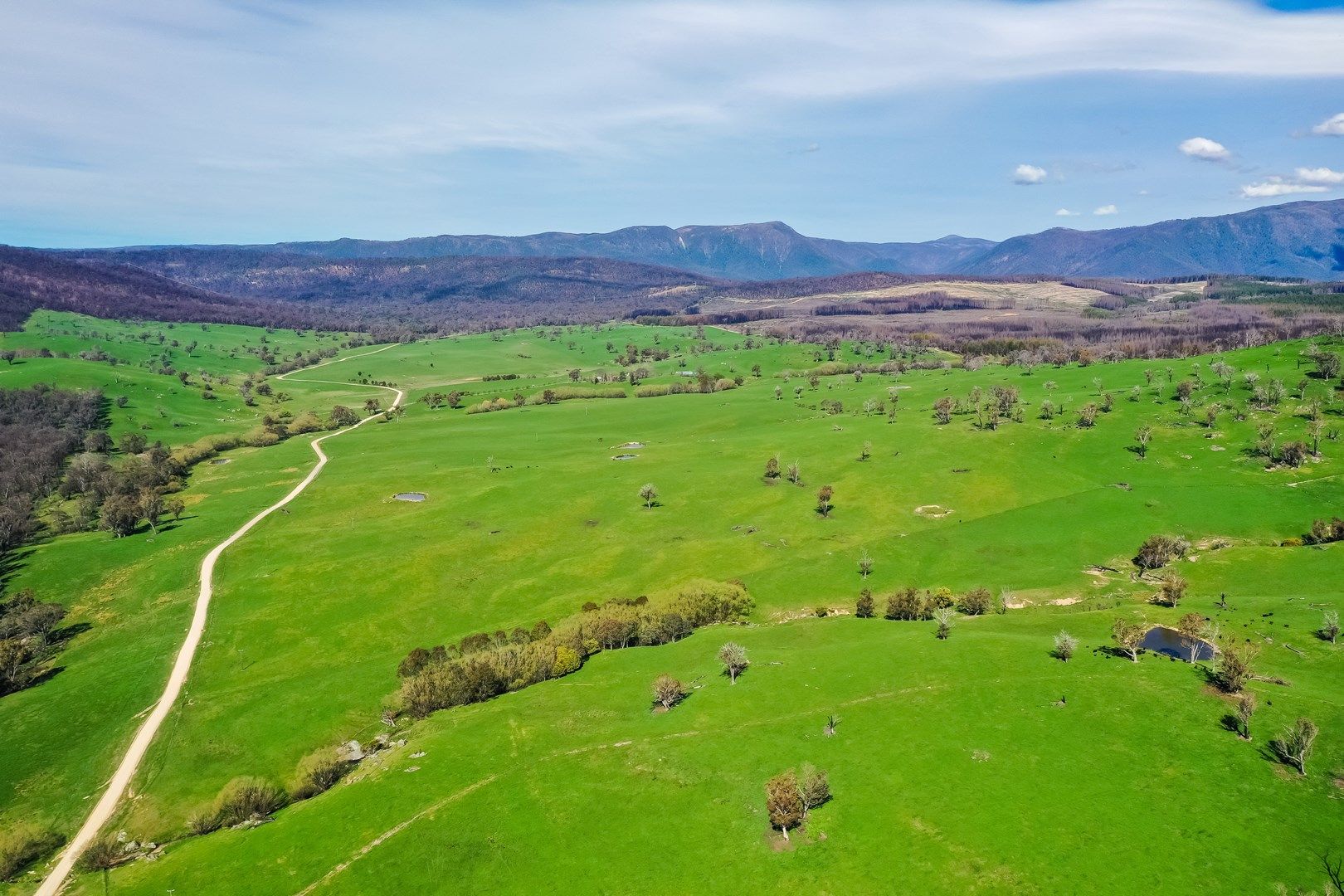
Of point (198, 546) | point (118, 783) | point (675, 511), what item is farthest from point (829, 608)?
point (198, 546)

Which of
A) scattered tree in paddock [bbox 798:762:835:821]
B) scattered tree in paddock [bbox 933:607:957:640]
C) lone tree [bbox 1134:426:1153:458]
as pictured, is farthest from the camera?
lone tree [bbox 1134:426:1153:458]

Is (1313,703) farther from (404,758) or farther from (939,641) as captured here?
(404,758)

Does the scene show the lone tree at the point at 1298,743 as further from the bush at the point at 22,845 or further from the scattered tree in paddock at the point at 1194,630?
the bush at the point at 22,845

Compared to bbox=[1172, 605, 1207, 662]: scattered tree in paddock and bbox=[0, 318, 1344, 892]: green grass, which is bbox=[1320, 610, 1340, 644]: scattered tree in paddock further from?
bbox=[1172, 605, 1207, 662]: scattered tree in paddock

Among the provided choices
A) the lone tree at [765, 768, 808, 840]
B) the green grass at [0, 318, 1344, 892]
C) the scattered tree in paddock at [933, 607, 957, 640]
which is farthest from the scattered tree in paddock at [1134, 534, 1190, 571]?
the lone tree at [765, 768, 808, 840]

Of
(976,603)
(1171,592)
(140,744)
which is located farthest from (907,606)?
(140,744)

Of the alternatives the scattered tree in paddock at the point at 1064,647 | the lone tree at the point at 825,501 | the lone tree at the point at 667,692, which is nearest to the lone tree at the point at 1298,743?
the scattered tree in paddock at the point at 1064,647
